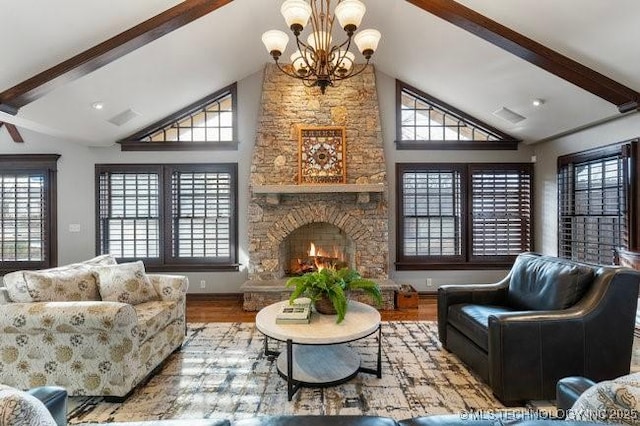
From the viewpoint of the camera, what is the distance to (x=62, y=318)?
2.29 meters

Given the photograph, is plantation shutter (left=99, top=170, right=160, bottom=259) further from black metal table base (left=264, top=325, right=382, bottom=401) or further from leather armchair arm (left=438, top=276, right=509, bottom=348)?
leather armchair arm (left=438, top=276, right=509, bottom=348)

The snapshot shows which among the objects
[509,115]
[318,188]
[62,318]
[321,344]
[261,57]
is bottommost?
[321,344]

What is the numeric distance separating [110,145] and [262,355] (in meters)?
4.20

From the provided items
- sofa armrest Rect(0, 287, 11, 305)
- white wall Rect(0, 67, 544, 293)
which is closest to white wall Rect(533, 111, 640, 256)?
white wall Rect(0, 67, 544, 293)

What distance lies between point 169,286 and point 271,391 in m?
1.46

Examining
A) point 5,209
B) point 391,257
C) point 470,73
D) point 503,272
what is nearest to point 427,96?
point 470,73

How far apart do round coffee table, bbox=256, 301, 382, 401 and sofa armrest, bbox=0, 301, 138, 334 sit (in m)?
1.00

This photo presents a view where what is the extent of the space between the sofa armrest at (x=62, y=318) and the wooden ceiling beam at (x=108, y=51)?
2189 millimetres

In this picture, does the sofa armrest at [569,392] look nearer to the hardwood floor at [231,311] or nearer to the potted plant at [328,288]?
the potted plant at [328,288]

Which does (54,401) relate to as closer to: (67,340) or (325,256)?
(67,340)

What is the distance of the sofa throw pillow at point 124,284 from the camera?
297 cm

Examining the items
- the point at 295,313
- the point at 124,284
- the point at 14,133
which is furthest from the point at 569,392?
the point at 14,133

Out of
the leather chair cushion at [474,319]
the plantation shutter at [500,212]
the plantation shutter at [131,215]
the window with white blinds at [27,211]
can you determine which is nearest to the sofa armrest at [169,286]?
the plantation shutter at [131,215]

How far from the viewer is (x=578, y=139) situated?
458 centimetres
